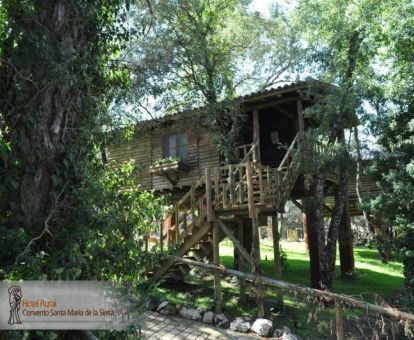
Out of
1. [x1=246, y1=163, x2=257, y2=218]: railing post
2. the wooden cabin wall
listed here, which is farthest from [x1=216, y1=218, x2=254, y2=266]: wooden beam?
the wooden cabin wall

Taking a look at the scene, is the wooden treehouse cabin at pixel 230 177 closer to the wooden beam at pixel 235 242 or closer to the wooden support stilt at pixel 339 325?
the wooden beam at pixel 235 242

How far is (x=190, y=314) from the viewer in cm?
1084

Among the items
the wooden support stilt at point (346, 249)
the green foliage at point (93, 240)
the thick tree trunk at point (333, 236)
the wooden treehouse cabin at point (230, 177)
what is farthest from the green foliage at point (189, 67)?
the green foliage at point (93, 240)

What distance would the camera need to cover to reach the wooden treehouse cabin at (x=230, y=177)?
11.2m

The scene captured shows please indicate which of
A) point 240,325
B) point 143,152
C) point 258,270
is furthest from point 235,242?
point 143,152

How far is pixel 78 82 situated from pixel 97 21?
934 millimetres

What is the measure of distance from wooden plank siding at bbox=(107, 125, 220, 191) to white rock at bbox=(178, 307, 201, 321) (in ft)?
20.6

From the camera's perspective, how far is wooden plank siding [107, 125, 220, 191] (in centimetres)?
1667

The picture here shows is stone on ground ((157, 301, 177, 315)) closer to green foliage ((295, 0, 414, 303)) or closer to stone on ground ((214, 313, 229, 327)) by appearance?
stone on ground ((214, 313, 229, 327))

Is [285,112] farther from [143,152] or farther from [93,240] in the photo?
[93,240]

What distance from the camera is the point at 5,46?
14.5ft

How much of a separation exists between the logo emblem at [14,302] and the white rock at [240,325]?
21.8ft

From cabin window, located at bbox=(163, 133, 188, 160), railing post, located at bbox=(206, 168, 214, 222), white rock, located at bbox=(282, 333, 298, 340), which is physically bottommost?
white rock, located at bbox=(282, 333, 298, 340)

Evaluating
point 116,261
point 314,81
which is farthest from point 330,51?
point 116,261
